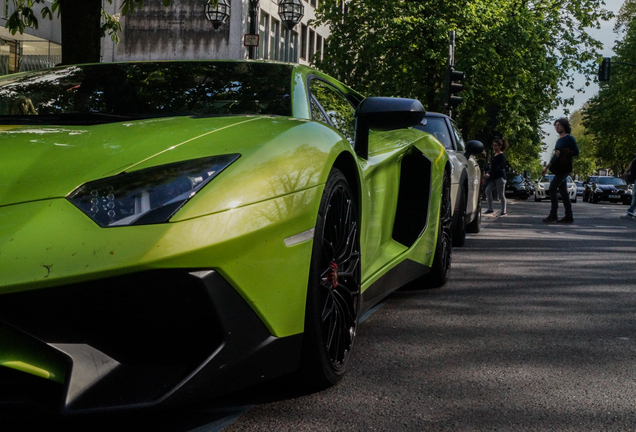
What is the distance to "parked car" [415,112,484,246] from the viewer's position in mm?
7913

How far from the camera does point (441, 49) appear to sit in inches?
1127

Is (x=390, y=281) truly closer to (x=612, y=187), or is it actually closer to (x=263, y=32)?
(x=263, y=32)

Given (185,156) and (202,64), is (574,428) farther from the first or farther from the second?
(202,64)

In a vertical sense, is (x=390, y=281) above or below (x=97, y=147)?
below

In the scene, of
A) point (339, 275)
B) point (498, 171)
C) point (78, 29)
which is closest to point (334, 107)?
point (339, 275)

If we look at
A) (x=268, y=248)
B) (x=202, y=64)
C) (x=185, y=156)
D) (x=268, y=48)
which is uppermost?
(x=268, y=48)

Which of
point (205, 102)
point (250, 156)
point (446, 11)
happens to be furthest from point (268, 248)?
point (446, 11)

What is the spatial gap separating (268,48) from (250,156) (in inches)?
1361

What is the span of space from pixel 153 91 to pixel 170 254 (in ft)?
5.54

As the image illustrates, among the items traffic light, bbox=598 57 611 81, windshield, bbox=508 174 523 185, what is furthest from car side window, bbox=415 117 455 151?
windshield, bbox=508 174 523 185

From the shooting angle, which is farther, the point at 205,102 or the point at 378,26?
the point at 378,26

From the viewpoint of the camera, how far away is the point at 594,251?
8.73m

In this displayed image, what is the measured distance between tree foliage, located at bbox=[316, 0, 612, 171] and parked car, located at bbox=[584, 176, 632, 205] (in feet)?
36.5

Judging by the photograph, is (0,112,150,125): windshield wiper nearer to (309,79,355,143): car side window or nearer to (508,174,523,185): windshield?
(309,79,355,143): car side window
